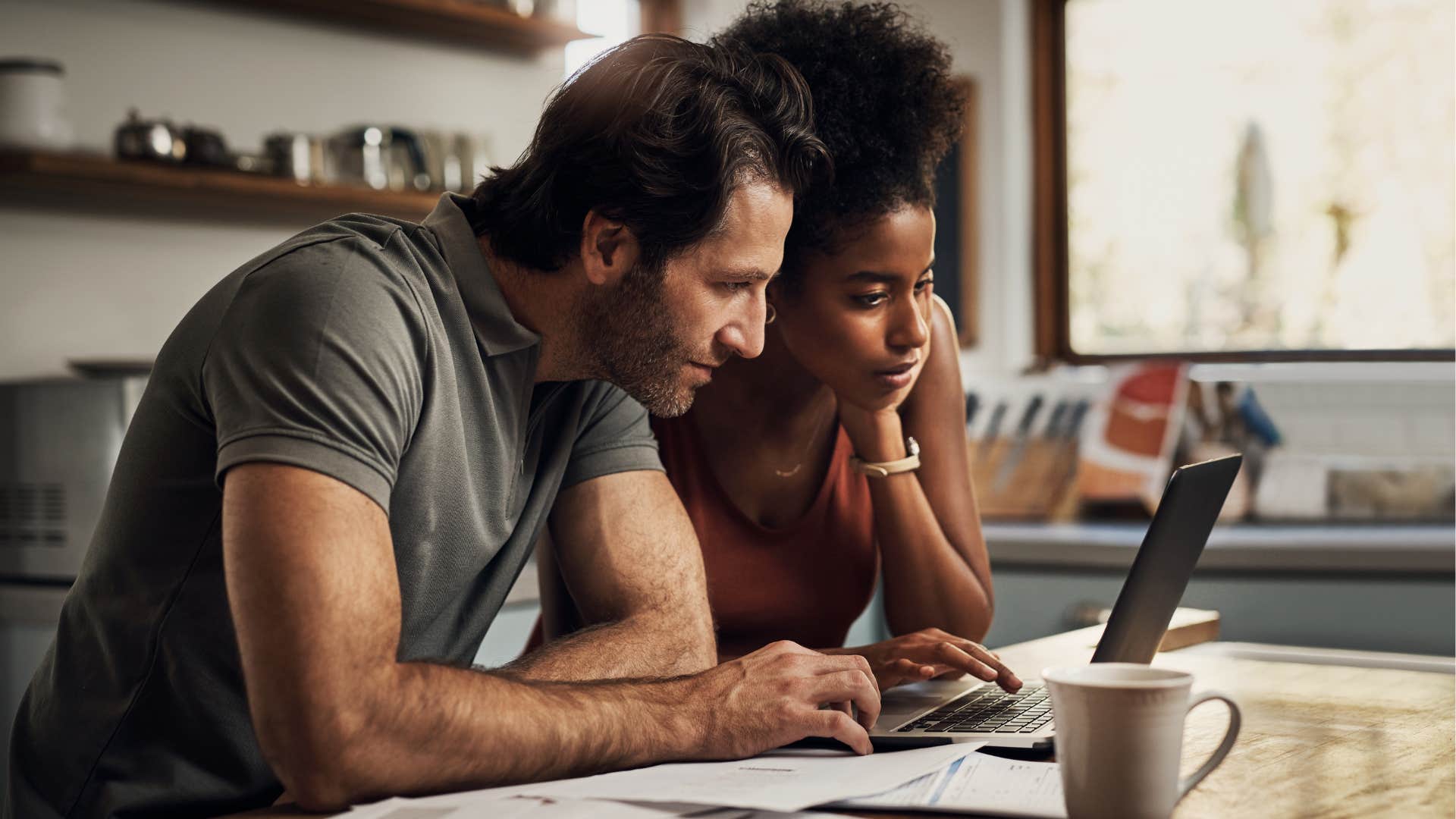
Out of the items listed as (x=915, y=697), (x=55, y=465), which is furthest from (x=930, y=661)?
(x=55, y=465)

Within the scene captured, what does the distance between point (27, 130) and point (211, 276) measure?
53cm

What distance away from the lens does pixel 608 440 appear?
4.59 feet

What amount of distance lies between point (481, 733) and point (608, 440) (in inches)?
19.1

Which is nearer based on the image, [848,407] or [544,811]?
[544,811]

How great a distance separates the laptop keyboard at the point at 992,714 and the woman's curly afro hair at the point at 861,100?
53 centimetres

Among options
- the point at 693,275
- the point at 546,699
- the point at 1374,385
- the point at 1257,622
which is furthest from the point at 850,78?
the point at 1374,385

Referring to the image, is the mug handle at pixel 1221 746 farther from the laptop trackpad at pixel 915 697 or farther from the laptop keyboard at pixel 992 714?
the laptop trackpad at pixel 915 697

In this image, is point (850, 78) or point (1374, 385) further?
point (1374, 385)

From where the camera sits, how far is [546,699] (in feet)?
3.31

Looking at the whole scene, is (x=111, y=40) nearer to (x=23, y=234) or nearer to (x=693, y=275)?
(x=23, y=234)

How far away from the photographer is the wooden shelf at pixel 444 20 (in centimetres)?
305

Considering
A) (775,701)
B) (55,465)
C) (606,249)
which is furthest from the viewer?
(55,465)

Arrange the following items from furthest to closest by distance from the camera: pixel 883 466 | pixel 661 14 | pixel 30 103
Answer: pixel 661 14, pixel 30 103, pixel 883 466

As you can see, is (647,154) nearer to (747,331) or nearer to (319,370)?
(747,331)
